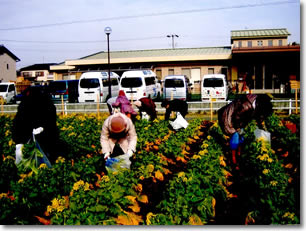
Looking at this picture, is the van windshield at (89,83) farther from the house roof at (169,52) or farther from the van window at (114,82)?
the house roof at (169,52)

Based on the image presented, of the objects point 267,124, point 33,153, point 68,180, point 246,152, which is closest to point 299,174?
point 246,152

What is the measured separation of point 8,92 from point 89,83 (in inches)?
235

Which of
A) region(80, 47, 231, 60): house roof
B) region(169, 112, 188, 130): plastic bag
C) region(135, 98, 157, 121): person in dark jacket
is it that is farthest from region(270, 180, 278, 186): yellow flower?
region(80, 47, 231, 60): house roof

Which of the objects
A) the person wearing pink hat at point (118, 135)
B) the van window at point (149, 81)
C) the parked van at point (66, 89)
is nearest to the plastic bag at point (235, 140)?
the person wearing pink hat at point (118, 135)

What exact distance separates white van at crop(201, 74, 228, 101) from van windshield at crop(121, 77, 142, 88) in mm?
3143

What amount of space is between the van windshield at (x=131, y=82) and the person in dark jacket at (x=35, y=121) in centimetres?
1203

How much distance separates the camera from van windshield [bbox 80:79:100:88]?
17500 mm

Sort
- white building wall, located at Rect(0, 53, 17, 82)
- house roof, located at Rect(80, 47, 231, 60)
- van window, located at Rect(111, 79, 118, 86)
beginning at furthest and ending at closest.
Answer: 1. house roof, located at Rect(80, 47, 231, 60)
2. van window, located at Rect(111, 79, 118, 86)
3. white building wall, located at Rect(0, 53, 17, 82)

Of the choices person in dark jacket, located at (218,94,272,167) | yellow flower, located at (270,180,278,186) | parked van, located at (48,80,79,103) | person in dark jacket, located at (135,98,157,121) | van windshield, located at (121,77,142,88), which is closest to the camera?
yellow flower, located at (270,180,278,186)

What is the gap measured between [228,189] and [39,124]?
295 centimetres

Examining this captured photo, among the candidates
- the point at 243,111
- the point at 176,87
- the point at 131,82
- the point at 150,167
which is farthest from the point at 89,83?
the point at 243,111

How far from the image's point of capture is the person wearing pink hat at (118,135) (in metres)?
4.95

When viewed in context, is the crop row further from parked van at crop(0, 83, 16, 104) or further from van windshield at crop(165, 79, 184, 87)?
parked van at crop(0, 83, 16, 104)

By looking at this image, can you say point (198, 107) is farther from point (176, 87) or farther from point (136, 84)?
point (136, 84)
